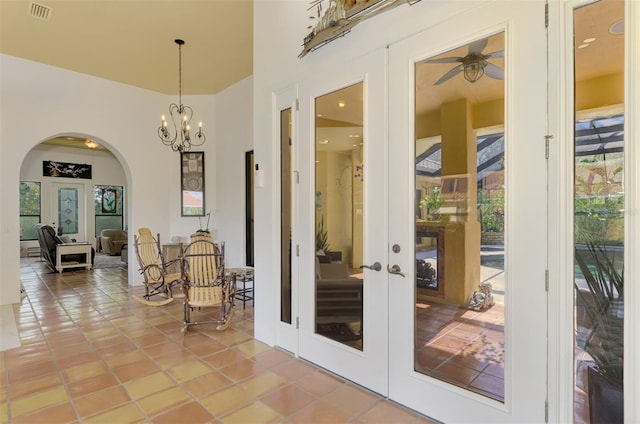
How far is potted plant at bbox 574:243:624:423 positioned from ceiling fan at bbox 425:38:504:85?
3.71 feet

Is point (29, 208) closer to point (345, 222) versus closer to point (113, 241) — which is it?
point (113, 241)

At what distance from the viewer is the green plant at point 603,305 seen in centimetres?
167

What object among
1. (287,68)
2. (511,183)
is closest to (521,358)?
(511,183)

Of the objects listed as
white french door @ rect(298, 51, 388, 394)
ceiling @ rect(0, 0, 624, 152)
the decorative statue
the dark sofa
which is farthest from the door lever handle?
the dark sofa

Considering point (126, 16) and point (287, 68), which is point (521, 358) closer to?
point (287, 68)

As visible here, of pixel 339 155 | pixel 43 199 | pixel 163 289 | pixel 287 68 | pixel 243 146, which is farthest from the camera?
pixel 43 199

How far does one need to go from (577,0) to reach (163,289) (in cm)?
601

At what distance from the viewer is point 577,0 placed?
5.64ft

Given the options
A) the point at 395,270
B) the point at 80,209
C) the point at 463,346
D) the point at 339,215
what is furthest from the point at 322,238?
the point at 80,209

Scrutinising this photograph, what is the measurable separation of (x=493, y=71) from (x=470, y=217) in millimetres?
893

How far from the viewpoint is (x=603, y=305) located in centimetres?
172

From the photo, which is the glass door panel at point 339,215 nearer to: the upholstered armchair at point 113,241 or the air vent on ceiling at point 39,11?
the air vent on ceiling at point 39,11

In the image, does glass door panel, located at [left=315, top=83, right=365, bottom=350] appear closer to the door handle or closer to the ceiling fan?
the door handle

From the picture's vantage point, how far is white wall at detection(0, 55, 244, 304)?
17.2 ft
